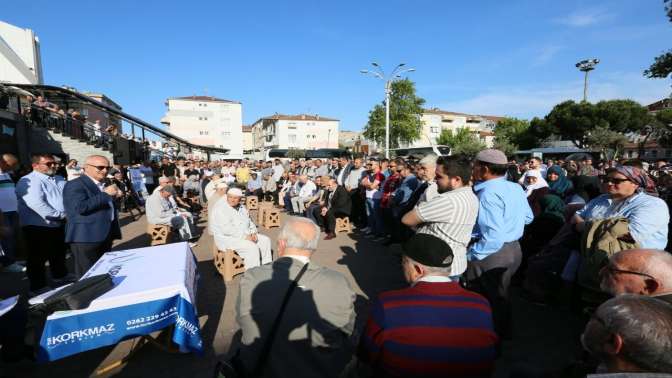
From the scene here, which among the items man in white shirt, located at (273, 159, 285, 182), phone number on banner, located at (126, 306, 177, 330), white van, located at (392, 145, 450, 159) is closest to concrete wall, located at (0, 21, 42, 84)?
man in white shirt, located at (273, 159, 285, 182)

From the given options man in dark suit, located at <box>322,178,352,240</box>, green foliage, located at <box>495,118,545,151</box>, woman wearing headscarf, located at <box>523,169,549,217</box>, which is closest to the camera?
woman wearing headscarf, located at <box>523,169,549,217</box>

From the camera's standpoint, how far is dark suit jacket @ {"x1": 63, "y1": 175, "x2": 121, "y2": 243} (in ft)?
11.8

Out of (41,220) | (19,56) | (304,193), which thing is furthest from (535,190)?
(19,56)

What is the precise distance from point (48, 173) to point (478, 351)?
18.8ft

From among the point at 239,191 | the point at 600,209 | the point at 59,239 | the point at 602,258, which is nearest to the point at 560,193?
the point at 600,209

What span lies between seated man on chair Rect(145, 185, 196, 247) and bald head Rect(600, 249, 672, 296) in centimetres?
679

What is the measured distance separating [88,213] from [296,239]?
3.16m

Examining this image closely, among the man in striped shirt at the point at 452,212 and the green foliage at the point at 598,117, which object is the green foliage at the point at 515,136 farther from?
the man in striped shirt at the point at 452,212

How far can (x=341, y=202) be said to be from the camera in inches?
313

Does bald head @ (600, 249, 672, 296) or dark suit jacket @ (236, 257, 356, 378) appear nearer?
bald head @ (600, 249, 672, 296)

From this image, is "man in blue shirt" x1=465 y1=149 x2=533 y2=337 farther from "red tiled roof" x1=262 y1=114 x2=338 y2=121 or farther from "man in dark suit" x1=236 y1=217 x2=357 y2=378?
"red tiled roof" x1=262 y1=114 x2=338 y2=121

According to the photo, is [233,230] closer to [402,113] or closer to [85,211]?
[85,211]

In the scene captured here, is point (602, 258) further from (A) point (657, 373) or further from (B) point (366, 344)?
(B) point (366, 344)

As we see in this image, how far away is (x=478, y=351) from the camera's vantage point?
1.40 metres
